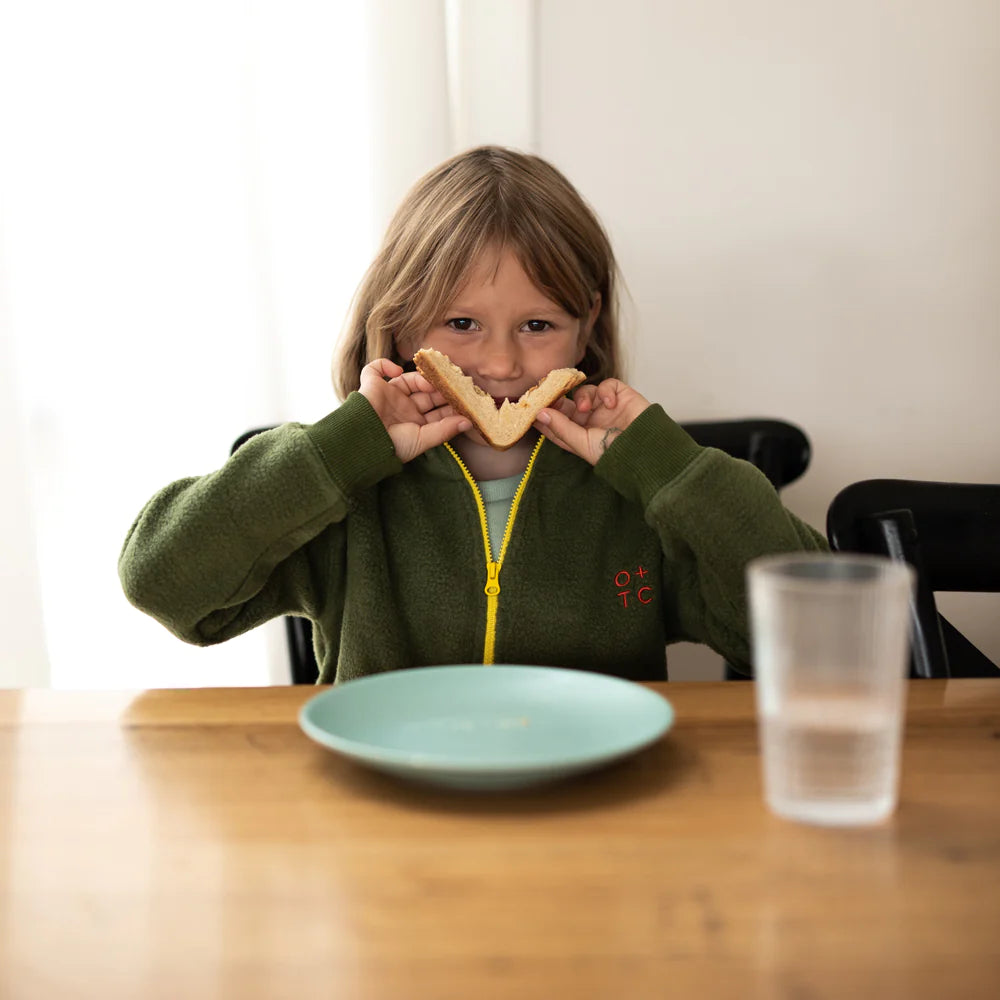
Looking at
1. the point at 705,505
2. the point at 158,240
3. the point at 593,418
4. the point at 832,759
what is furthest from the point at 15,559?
the point at 832,759

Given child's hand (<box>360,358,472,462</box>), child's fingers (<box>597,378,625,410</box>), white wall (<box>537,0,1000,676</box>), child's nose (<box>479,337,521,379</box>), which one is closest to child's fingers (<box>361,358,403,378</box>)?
child's hand (<box>360,358,472,462</box>)

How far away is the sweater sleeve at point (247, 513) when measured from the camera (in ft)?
3.97

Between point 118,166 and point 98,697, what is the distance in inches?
41.1

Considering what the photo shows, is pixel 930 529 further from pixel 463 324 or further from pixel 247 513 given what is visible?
pixel 247 513

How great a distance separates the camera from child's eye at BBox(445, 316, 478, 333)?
140 centimetres

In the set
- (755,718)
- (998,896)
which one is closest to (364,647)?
(755,718)

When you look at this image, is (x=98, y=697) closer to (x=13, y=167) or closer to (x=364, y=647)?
(x=364, y=647)

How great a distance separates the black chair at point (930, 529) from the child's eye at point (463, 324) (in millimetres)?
464

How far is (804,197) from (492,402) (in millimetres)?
748

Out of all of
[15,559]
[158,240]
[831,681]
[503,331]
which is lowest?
[15,559]

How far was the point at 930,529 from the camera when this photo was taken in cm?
122

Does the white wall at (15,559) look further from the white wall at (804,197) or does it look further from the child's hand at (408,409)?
the white wall at (804,197)

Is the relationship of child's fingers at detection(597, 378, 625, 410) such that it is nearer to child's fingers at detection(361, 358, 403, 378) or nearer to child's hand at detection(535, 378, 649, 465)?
child's hand at detection(535, 378, 649, 465)

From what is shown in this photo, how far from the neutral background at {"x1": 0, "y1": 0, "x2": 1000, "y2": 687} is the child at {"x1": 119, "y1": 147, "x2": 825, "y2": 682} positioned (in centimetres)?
37
